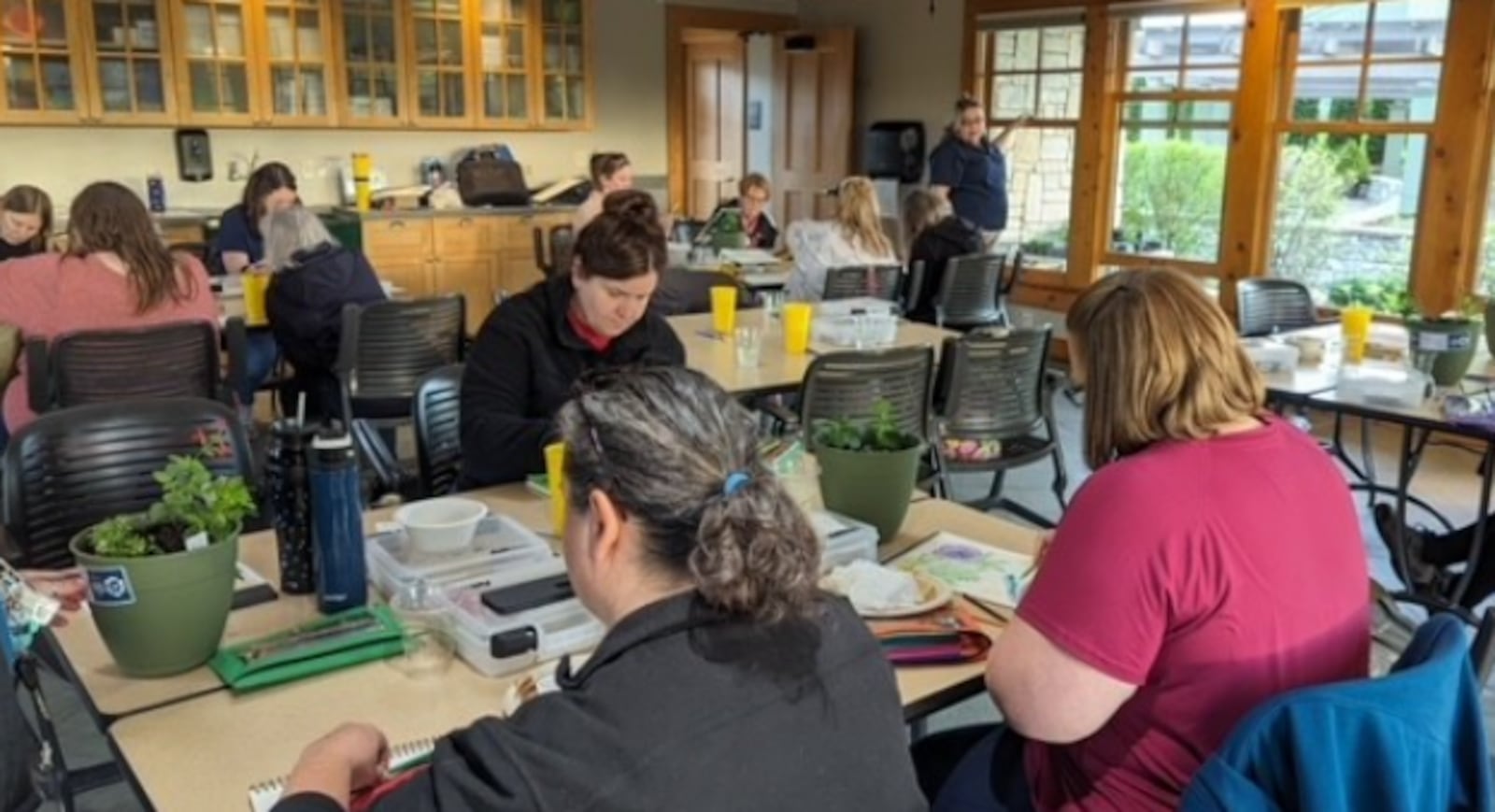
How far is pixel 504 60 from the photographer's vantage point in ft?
26.4

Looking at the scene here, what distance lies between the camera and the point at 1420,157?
5645 millimetres

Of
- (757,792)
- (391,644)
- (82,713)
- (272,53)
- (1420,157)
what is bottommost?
(82,713)

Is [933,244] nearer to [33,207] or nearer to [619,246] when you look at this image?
[619,246]

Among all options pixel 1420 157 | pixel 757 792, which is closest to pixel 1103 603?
pixel 757 792

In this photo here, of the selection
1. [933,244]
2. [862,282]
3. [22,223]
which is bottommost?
[862,282]

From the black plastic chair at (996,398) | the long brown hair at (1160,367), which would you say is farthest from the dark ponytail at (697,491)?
the black plastic chair at (996,398)

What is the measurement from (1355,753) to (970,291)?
4.65 m

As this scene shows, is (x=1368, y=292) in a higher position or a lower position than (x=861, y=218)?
lower

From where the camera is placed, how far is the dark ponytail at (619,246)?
8.02 ft

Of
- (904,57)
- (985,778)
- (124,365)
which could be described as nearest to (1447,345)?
(985,778)

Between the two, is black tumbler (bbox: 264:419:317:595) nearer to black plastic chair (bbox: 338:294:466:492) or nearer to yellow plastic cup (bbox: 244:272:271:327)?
black plastic chair (bbox: 338:294:466:492)

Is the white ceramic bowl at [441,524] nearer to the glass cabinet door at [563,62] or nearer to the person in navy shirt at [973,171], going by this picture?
the person in navy shirt at [973,171]

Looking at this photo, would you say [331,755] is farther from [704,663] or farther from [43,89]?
[43,89]

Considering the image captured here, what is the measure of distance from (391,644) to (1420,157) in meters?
5.63
